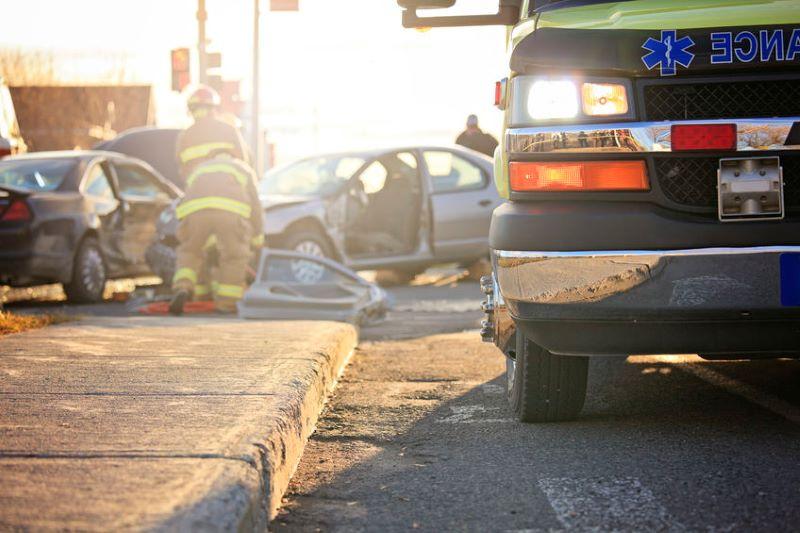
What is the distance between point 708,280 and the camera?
4.20 meters

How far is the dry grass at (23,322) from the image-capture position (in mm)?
7326

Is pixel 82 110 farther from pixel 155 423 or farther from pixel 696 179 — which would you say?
pixel 696 179

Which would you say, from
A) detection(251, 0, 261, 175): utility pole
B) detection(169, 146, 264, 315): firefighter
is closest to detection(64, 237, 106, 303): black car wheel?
detection(169, 146, 264, 315): firefighter

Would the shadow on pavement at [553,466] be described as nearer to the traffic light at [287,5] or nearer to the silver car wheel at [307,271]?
the silver car wheel at [307,271]

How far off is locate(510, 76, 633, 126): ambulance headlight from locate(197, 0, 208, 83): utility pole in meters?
15.0

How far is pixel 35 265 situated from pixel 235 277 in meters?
2.24

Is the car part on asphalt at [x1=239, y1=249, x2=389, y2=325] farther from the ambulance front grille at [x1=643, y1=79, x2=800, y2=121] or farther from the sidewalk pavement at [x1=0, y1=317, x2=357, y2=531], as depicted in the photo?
the ambulance front grille at [x1=643, y1=79, x2=800, y2=121]

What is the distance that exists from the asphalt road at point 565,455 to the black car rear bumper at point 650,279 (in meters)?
0.42

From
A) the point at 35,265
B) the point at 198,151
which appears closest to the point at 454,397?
the point at 198,151

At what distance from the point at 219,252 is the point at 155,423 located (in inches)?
224

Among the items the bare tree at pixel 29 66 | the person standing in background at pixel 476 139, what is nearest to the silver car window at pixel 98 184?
the person standing in background at pixel 476 139

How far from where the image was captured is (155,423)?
14.3 feet

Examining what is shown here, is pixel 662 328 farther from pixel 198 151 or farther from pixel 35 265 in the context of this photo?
pixel 35 265

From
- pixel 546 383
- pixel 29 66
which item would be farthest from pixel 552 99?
pixel 29 66
